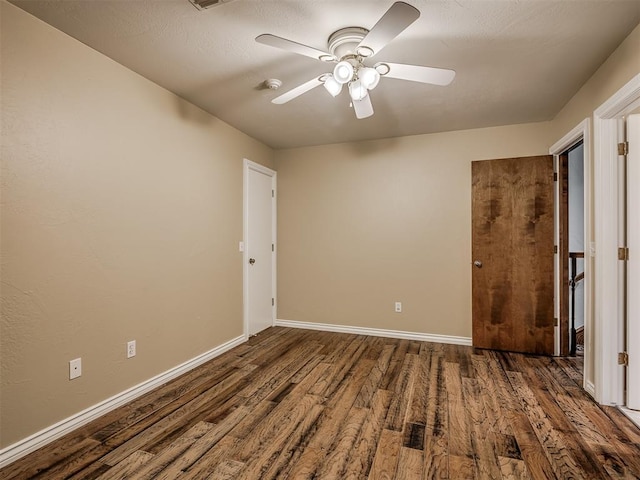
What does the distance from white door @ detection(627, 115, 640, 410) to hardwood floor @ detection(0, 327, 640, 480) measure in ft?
0.80

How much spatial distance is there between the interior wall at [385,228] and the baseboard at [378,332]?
51 millimetres

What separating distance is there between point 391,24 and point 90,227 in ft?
6.99

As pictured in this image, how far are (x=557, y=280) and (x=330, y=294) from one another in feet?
8.13

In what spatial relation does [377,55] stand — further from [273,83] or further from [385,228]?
[385,228]

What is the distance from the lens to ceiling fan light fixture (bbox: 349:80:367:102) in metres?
1.98

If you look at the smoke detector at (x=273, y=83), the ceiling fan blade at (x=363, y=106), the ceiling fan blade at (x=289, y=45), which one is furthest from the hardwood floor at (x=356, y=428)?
the smoke detector at (x=273, y=83)

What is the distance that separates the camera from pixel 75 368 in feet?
6.70

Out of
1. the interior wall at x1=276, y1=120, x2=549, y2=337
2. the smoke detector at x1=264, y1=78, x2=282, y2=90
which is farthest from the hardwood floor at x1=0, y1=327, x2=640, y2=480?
the smoke detector at x1=264, y1=78, x2=282, y2=90

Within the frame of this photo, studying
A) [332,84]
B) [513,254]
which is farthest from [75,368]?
[513,254]

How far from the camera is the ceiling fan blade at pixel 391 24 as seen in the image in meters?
1.35

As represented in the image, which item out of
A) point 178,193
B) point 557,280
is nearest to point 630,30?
point 557,280

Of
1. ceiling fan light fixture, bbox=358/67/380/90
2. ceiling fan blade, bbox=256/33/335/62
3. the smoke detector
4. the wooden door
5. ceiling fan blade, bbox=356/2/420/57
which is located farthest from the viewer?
the wooden door

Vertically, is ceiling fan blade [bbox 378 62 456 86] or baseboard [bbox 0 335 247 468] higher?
ceiling fan blade [bbox 378 62 456 86]

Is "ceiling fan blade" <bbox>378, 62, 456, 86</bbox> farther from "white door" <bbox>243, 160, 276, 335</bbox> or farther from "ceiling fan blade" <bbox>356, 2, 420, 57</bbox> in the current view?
"white door" <bbox>243, 160, 276, 335</bbox>
